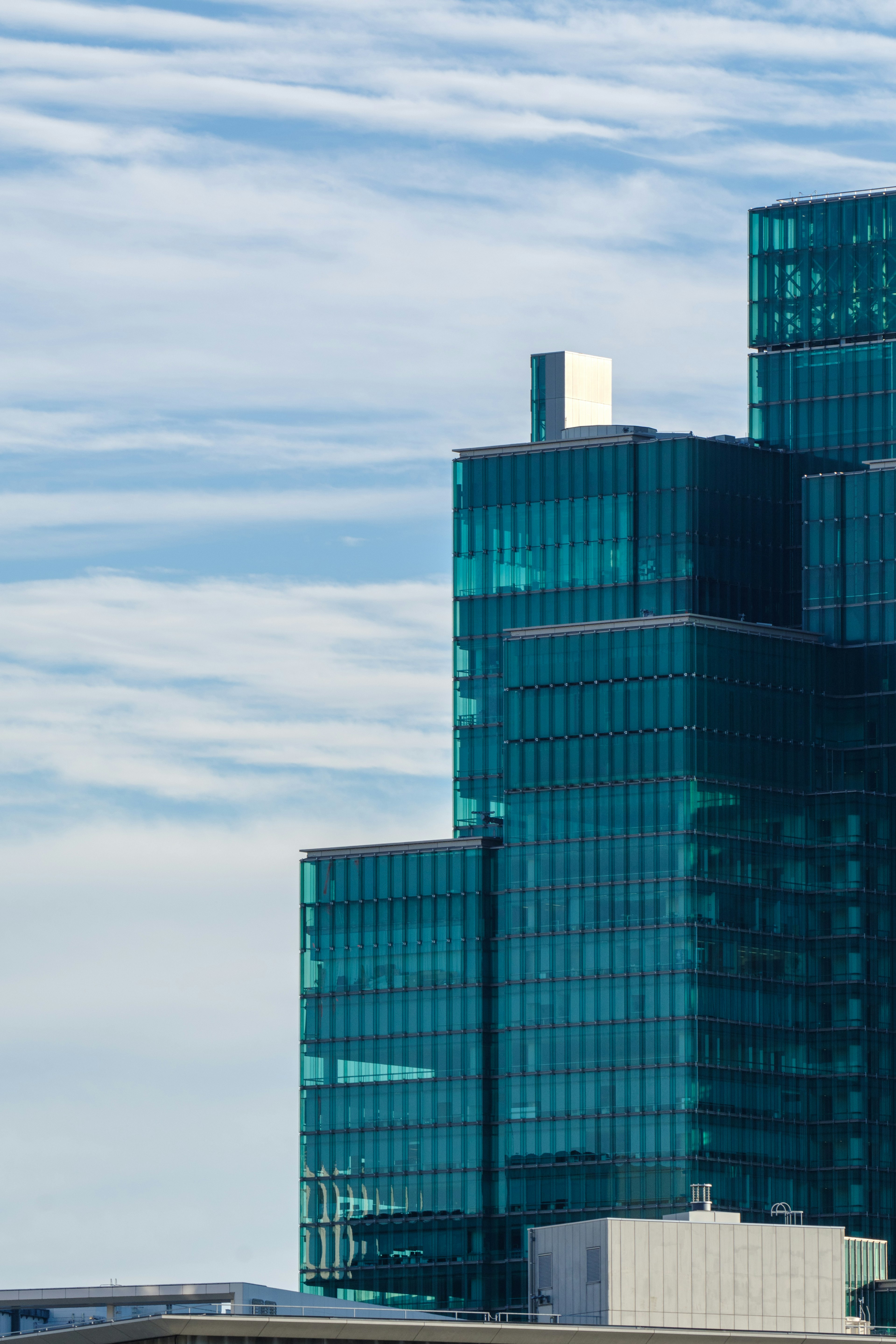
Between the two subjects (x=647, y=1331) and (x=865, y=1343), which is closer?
(x=647, y=1331)

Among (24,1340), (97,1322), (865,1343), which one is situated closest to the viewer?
(24,1340)

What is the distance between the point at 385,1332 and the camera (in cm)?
17875

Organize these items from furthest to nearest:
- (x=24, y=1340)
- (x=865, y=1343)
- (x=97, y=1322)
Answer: (x=865, y=1343) < (x=97, y=1322) < (x=24, y=1340)

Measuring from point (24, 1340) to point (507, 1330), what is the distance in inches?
976

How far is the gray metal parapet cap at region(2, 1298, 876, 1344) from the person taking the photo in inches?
6826

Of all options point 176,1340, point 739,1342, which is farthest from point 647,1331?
point 176,1340

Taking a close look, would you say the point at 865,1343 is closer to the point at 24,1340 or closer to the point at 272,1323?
the point at 272,1323

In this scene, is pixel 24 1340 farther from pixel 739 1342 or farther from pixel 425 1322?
pixel 739 1342

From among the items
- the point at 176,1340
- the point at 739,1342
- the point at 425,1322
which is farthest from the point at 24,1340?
the point at 739,1342

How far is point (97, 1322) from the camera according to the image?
179 metres

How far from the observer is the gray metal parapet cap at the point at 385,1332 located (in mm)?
173375

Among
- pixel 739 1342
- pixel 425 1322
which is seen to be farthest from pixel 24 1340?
pixel 739 1342

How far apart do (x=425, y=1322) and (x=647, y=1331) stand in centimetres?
1064

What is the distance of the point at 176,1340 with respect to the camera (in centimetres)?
17375
